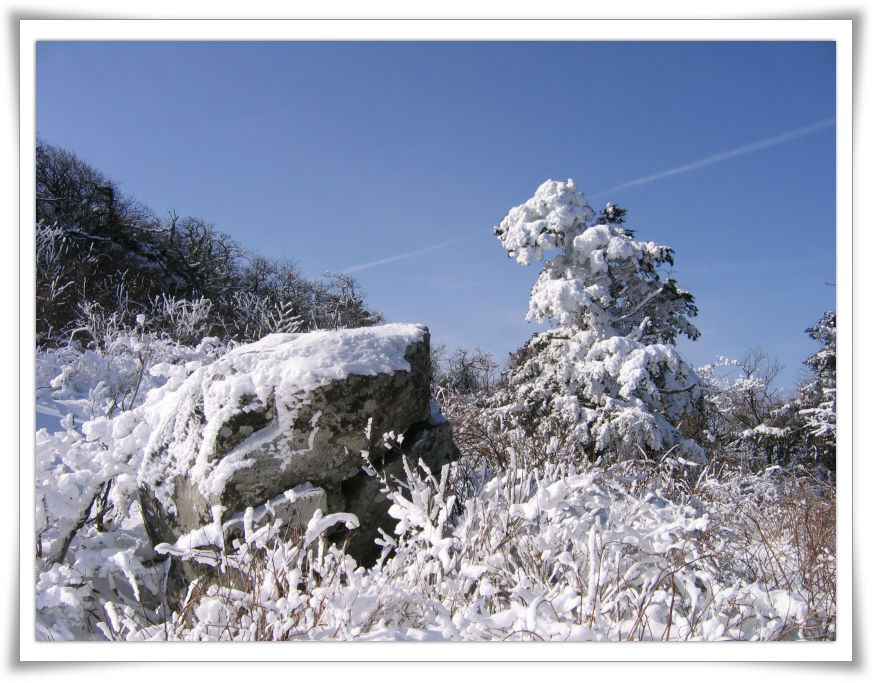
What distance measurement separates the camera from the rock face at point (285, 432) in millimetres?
2840

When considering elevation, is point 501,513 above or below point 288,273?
below

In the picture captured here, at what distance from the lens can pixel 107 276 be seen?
14984 millimetres

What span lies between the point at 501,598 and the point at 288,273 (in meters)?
28.2

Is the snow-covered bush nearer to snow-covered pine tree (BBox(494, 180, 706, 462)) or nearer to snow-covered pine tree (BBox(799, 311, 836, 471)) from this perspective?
snow-covered pine tree (BBox(494, 180, 706, 462))

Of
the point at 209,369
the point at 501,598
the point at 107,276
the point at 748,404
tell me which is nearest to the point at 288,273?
the point at 107,276

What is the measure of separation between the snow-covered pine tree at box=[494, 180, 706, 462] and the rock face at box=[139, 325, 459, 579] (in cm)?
427

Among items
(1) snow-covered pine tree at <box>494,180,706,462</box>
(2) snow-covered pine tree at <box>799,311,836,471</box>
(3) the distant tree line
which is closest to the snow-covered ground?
(1) snow-covered pine tree at <box>494,180,706,462</box>

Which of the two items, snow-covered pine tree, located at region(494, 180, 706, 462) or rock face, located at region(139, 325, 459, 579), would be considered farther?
snow-covered pine tree, located at region(494, 180, 706, 462)

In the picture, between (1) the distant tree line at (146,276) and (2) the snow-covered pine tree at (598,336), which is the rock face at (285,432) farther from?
(1) the distant tree line at (146,276)

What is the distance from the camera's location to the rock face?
9.32ft

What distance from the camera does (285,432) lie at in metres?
2.90

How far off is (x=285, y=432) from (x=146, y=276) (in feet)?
58.7
